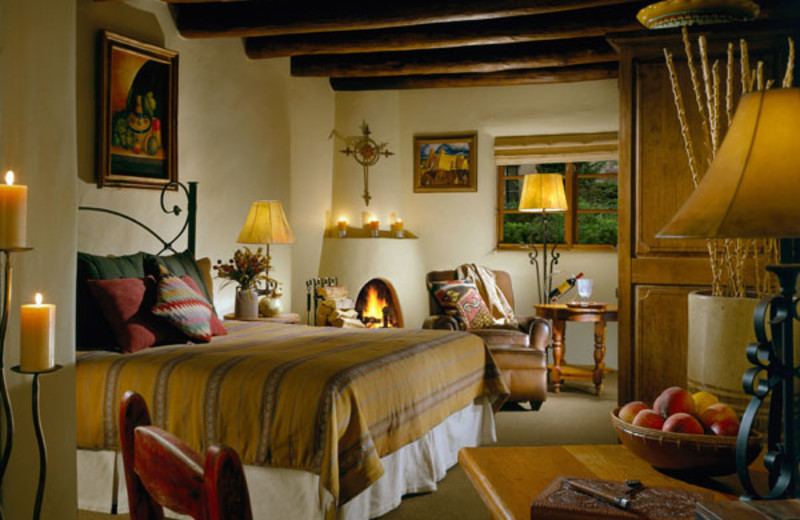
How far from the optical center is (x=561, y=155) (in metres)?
7.02

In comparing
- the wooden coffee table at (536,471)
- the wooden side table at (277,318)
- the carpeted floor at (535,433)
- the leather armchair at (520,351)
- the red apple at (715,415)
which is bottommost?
the carpeted floor at (535,433)

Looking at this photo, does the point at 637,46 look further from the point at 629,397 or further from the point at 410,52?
the point at 410,52

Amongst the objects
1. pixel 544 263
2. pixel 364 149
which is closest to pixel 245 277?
pixel 364 149

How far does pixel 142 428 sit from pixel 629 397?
3.83 m

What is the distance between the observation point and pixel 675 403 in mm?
1482

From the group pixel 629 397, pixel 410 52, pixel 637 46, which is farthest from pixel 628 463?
pixel 410 52

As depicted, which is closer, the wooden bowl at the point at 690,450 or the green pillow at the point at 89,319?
the wooden bowl at the point at 690,450

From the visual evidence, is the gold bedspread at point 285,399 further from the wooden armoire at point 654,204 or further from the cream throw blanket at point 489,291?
the cream throw blanket at point 489,291

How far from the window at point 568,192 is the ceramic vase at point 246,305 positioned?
120 inches

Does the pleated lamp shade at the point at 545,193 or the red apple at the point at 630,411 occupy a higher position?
the pleated lamp shade at the point at 545,193

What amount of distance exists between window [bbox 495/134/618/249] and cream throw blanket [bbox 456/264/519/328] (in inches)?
45.8

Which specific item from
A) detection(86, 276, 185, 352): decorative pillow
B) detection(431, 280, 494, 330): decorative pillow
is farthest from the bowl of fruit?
detection(431, 280, 494, 330): decorative pillow

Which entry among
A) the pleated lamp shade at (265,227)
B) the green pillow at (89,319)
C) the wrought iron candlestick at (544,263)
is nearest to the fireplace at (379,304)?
the wrought iron candlestick at (544,263)

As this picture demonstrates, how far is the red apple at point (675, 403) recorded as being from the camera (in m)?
1.48
